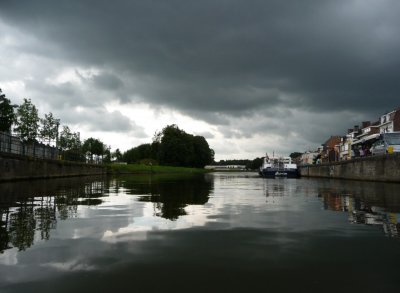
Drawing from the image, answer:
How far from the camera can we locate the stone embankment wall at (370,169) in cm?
2947

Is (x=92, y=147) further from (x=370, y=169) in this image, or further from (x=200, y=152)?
(x=200, y=152)

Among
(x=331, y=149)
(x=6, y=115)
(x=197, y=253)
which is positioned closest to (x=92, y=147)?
(x=6, y=115)

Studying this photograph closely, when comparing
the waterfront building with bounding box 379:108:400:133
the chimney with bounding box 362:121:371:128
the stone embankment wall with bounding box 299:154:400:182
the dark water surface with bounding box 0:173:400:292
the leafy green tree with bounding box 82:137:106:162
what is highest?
the chimney with bounding box 362:121:371:128

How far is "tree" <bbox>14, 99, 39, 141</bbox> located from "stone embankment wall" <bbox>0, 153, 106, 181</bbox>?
8134 mm

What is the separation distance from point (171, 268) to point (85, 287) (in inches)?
47.9

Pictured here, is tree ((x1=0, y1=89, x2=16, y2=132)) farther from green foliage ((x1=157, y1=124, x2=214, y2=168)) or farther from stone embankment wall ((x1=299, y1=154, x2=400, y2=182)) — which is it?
green foliage ((x1=157, y1=124, x2=214, y2=168))

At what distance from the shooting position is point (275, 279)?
4.45 m

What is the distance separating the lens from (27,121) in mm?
48406

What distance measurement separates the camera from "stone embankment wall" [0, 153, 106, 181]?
2586 centimetres

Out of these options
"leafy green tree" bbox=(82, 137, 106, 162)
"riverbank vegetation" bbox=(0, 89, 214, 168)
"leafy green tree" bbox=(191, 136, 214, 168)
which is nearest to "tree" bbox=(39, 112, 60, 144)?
"riverbank vegetation" bbox=(0, 89, 214, 168)

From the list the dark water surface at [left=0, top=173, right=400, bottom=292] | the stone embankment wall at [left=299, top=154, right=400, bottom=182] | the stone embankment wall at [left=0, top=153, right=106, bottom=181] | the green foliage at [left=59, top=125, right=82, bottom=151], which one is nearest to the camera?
the dark water surface at [left=0, top=173, right=400, bottom=292]

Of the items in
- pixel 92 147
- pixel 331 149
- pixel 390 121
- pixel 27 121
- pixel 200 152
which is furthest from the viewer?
pixel 200 152

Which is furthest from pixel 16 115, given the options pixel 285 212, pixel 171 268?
pixel 171 268

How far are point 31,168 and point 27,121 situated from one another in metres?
19.8
